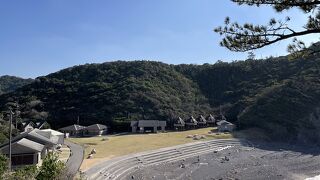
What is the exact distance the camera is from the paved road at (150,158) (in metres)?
30.1

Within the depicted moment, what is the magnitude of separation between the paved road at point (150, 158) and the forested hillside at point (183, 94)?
11.0 meters

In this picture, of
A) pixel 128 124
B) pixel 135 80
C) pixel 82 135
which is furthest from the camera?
pixel 135 80

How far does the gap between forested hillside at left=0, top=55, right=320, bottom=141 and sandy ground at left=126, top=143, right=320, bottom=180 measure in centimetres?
1182

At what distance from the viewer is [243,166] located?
37.3 m

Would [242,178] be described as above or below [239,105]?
below

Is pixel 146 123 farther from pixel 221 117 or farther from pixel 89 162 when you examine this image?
pixel 89 162

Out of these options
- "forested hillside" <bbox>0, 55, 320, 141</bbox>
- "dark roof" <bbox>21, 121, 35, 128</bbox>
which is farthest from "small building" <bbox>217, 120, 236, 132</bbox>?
"dark roof" <bbox>21, 121, 35, 128</bbox>

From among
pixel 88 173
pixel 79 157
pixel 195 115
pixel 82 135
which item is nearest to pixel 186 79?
pixel 195 115

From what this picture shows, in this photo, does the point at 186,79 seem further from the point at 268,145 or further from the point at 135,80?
the point at 268,145

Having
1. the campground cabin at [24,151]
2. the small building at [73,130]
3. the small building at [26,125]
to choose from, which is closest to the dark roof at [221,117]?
the small building at [73,130]

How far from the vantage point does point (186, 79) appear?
96.6 meters

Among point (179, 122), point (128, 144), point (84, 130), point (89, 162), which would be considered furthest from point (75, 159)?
point (179, 122)

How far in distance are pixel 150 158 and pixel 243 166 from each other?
28.5 feet

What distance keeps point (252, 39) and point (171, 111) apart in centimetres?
6477
